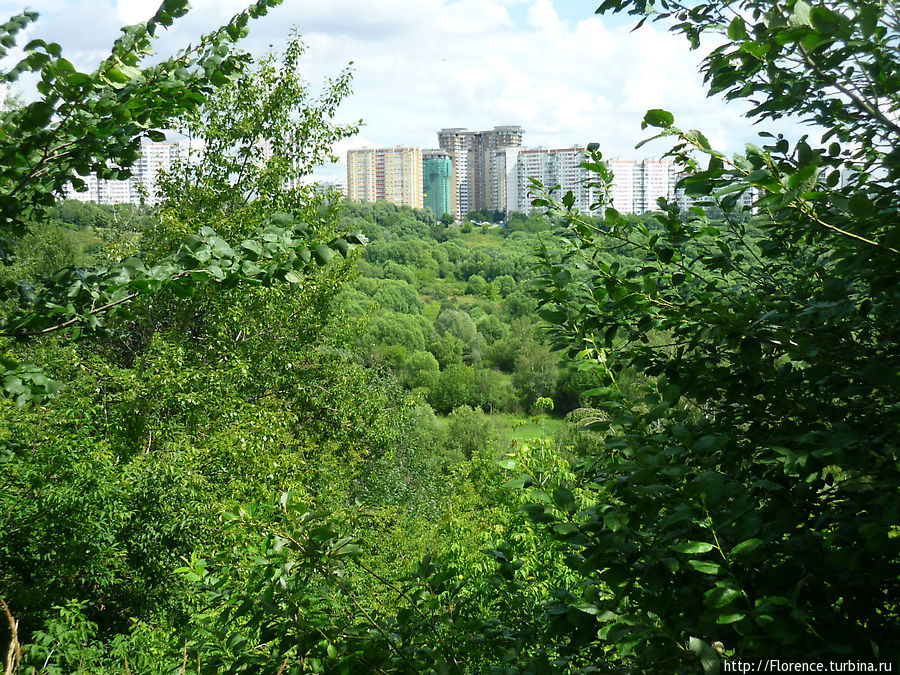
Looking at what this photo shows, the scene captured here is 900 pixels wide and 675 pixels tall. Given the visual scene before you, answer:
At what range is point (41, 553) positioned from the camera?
660 cm

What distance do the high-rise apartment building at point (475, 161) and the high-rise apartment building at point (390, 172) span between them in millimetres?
8148

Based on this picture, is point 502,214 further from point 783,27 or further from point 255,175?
point 783,27

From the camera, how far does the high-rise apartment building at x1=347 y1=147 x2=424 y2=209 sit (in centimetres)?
13400

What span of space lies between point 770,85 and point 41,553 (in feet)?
24.3

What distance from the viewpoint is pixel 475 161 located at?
139m

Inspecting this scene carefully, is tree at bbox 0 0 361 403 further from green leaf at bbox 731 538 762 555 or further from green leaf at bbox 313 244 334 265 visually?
green leaf at bbox 731 538 762 555

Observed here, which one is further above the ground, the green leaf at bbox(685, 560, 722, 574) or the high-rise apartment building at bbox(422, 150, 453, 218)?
the high-rise apartment building at bbox(422, 150, 453, 218)

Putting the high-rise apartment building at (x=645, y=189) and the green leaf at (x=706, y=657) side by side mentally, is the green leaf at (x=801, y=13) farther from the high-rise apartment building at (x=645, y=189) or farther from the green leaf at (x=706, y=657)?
the green leaf at (x=706, y=657)

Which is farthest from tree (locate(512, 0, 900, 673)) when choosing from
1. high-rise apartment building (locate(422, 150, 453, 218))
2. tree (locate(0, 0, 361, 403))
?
high-rise apartment building (locate(422, 150, 453, 218))

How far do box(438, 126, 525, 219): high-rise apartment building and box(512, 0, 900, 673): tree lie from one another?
13068 cm

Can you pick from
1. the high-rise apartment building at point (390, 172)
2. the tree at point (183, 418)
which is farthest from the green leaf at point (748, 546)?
the high-rise apartment building at point (390, 172)

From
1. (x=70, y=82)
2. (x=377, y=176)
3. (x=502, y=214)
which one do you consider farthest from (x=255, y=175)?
(x=377, y=176)

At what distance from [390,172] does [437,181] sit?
1005 centimetres

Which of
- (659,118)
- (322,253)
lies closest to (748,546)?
(659,118)
